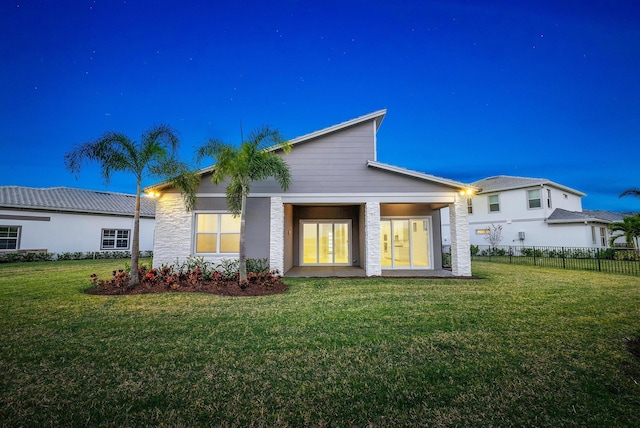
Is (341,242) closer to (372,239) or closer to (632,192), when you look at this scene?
(372,239)

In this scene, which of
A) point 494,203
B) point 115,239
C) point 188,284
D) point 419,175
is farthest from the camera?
point 494,203

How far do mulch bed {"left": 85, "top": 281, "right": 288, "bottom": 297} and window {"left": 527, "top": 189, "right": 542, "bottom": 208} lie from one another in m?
24.0

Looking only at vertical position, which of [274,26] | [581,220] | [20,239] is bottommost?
[20,239]

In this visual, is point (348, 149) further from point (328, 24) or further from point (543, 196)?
point (543, 196)

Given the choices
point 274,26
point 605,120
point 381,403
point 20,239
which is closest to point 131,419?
point 381,403

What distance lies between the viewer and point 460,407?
2566 millimetres

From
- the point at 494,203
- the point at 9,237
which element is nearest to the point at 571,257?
the point at 494,203

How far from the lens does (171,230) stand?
10.6 m

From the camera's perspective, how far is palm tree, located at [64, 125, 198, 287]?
799 centimetres

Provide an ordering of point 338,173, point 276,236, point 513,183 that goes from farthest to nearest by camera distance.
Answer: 1. point 513,183
2. point 338,173
3. point 276,236

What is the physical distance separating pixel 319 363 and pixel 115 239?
78.7 feet

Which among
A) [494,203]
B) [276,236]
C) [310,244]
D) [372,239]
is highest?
[494,203]

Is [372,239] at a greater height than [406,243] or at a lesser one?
greater

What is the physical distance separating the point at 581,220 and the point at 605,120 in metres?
21.2
